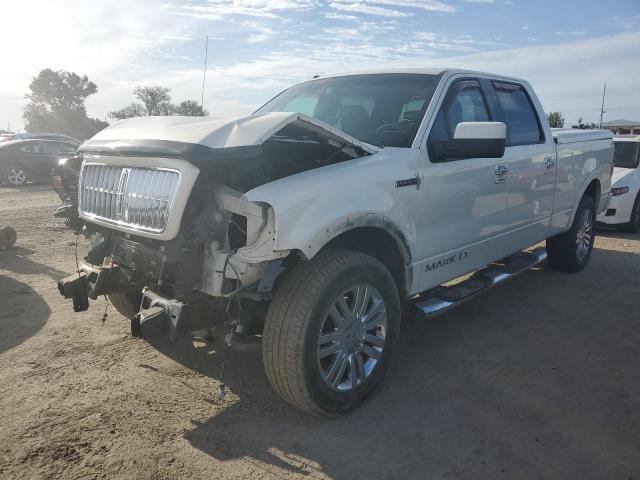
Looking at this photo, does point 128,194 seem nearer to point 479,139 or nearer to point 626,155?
point 479,139

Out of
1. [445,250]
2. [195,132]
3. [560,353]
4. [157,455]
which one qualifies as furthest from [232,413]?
[560,353]

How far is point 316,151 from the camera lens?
3307 mm

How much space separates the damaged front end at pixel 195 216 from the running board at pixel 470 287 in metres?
1.18

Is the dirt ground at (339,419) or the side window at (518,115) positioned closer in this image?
the dirt ground at (339,419)

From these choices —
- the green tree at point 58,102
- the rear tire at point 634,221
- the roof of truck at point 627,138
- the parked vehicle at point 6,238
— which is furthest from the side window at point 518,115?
the green tree at point 58,102

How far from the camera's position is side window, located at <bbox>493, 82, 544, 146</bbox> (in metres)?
4.64

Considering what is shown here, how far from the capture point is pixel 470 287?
410 centimetres

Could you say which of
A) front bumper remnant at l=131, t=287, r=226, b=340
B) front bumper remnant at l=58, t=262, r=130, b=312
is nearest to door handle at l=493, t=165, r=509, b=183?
front bumper remnant at l=131, t=287, r=226, b=340

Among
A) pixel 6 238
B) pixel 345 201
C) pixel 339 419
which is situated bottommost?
pixel 339 419

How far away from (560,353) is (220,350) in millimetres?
2640

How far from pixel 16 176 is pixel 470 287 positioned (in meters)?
15.8

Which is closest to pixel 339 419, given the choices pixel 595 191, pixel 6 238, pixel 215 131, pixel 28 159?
pixel 215 131

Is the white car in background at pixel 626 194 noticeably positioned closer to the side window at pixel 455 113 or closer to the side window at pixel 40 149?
the side window at pixel 455 113

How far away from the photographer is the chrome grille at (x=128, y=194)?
8.92ft
